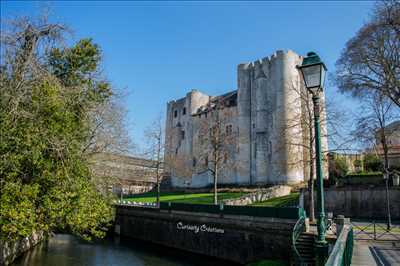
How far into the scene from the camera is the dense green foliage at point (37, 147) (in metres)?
12.5

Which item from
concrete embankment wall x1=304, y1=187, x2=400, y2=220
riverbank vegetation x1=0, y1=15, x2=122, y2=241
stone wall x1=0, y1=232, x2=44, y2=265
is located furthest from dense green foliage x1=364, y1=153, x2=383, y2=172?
stone wall x1=0, y1=232, x2=44, y2=265

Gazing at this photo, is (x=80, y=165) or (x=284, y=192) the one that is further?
(x=284, y=192)

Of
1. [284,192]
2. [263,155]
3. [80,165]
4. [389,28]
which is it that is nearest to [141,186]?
[263,155]

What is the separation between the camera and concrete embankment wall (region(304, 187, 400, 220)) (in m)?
24.7

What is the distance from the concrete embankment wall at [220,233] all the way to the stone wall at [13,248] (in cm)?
954

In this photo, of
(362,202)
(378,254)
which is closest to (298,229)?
(378,254)

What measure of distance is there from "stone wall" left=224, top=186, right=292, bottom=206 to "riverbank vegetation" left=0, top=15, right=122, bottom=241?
53.0 feet

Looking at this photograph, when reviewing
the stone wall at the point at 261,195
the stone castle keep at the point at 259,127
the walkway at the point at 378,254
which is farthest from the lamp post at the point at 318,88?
the stone castle keep at the point at 259,127

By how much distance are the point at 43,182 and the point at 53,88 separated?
431 centimetres

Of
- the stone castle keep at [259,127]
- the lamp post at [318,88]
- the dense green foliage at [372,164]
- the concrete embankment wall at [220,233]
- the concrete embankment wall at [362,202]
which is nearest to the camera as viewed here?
the lamp post at [318,88]

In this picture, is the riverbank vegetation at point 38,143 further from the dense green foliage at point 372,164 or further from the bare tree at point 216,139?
the dense green foliage at point 372,164

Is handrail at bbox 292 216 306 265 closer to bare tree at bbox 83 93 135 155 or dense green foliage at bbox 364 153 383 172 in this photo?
bare tree at bbox 83 93 135 155

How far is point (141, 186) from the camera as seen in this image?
59.0m

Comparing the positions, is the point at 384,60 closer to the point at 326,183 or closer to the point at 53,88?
the point at 326,183
